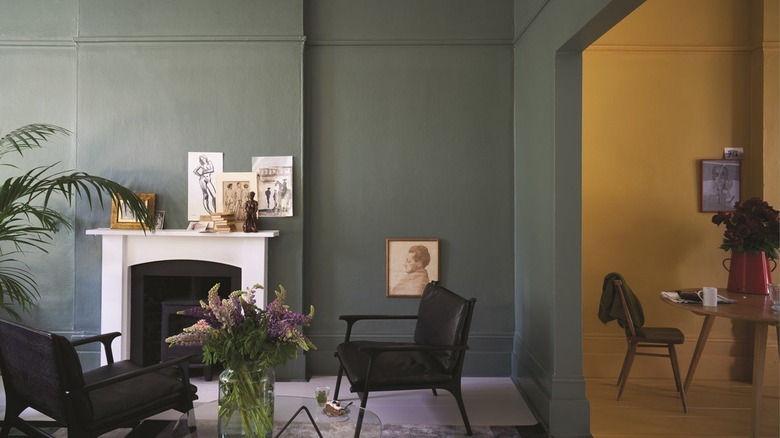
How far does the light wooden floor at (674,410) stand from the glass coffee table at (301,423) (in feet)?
6.08

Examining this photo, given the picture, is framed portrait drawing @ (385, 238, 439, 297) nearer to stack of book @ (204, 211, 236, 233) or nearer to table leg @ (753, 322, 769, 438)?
stack of book @ (204, 211, 236, 233)

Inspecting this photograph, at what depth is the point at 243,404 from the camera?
2551mm

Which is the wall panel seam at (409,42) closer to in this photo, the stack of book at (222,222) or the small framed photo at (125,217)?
the stack of book at (222,222)

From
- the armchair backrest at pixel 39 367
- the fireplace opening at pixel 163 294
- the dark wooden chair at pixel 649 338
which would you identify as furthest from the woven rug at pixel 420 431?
the dark wooden chair at pixel 649 338

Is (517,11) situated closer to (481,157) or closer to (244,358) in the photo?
(481,157)

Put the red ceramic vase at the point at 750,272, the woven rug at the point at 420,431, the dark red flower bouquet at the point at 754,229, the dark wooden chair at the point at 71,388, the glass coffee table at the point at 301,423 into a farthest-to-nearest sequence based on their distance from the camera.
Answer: the red ceramic vase at the point at 750,272, the dark red flower bouquet at the point at 754,229, the woven rug at the point at 420,431, the dark wooden chair at the point at 71,388, the glass coffee table at the point at 301,423

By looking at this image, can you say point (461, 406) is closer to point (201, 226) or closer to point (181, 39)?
point (201, 226)

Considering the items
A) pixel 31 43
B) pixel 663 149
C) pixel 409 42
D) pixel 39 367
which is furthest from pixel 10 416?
pixel 663 149

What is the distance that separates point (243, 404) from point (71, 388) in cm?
95

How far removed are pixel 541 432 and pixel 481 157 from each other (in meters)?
2.37

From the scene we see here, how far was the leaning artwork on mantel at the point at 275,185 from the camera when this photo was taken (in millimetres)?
4824

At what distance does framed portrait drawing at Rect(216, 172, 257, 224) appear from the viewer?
15.8 ft

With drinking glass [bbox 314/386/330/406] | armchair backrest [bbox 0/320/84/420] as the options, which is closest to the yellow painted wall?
drinking glass [bbox 314/386/330/406]

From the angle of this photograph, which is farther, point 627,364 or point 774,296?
point 627,364
